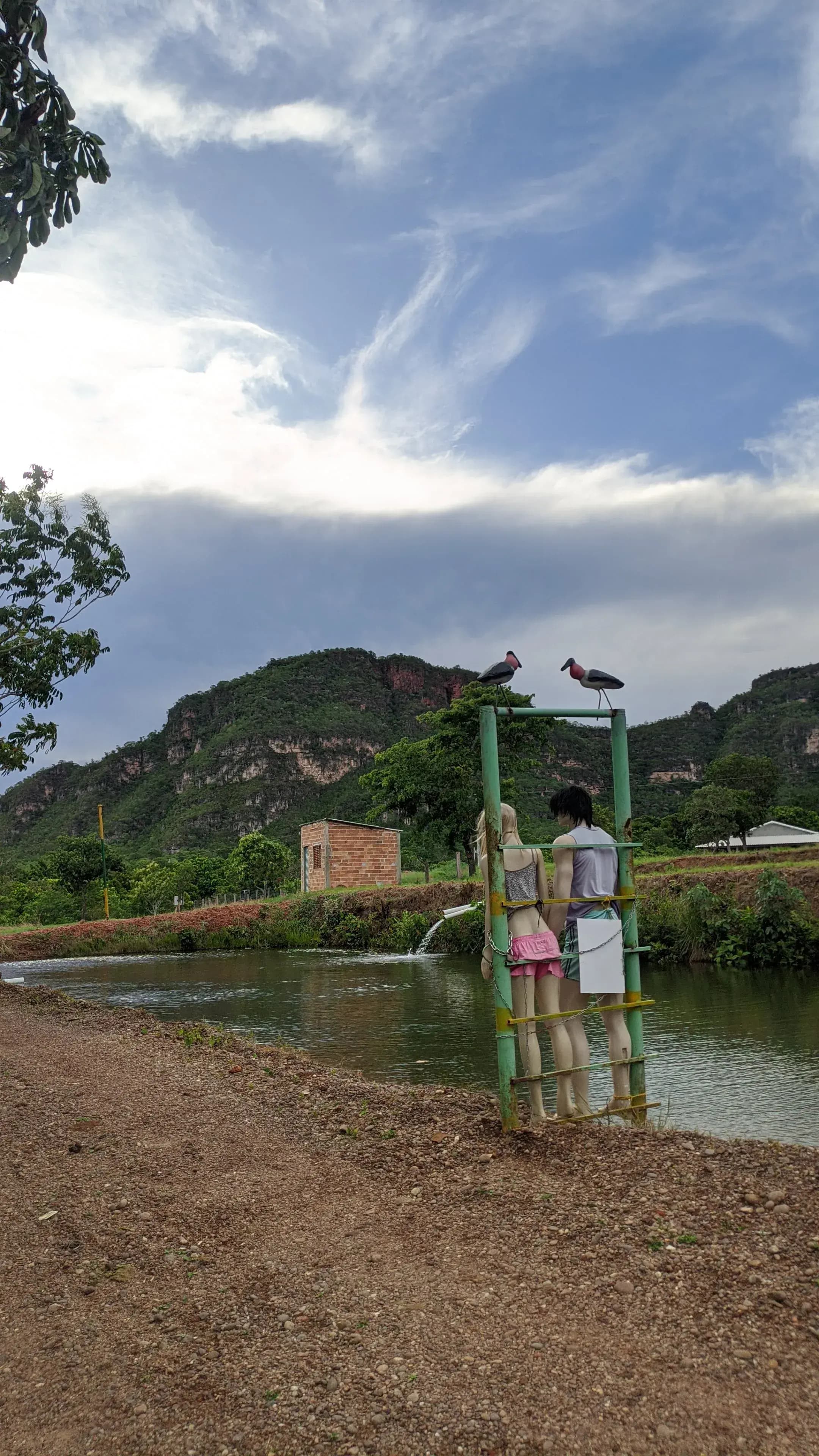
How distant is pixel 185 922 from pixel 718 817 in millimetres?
32397

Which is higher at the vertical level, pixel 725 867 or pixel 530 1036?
pixel 725 867

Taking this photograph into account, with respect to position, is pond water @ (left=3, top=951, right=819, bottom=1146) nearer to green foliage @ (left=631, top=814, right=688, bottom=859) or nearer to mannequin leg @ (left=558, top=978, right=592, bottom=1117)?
mannequin leg @ (left=558, top=978, right=592, bottom=1117)

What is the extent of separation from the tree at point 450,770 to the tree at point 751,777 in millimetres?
26897

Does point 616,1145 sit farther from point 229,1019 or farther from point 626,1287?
point 229,1019

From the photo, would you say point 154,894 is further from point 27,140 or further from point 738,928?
point 27,140

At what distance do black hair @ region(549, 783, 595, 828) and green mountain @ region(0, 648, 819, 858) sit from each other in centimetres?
5069

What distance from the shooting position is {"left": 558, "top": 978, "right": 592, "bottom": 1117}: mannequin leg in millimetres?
5840

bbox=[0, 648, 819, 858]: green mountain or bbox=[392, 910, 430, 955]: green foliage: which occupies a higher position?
bbox=[0, 648, 819, 858]: green mountain

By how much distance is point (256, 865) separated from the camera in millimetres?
48969

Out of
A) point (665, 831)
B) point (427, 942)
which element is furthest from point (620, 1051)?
point (665, 831)

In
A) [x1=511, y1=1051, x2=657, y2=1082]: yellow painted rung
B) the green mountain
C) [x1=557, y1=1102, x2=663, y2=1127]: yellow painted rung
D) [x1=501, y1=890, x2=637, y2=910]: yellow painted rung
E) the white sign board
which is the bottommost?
[x1=557, y1=1102, x2=663, y2=1127]: yellow painted rung

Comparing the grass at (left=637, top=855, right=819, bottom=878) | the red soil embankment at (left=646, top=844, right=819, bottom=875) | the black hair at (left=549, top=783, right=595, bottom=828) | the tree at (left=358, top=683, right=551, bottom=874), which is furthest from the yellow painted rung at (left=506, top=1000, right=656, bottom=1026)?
the tree at (left=358, top=683, right=551, bottom=874)

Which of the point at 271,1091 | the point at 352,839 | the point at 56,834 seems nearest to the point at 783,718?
the point at 352,839

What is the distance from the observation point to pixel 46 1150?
230 inches
